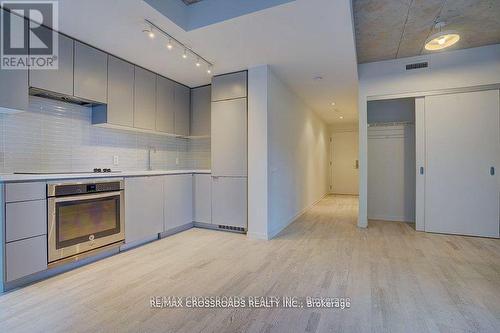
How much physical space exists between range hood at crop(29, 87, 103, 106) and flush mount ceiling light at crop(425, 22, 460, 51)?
424cm

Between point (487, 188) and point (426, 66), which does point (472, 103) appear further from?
point (487, 188)

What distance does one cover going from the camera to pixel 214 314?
187 centimetres

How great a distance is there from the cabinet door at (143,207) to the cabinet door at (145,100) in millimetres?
895

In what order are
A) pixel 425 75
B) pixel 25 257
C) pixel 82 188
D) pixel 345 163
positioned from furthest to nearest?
1. pixel 345 163
2. pixel 425 75
3. pixel 82 188
4. pixel 25 257

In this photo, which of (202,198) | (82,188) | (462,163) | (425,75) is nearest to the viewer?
(82,188)

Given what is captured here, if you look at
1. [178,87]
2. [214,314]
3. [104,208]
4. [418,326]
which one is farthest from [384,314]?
[178,87]

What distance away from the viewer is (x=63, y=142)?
3117mm

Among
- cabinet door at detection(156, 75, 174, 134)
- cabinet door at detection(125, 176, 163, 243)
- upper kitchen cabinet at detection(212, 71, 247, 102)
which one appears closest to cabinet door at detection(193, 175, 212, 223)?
cabinet door at detection(125, 176, 163, 243)

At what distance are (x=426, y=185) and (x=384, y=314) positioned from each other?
3.07 metres

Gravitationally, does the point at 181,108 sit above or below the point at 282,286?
above

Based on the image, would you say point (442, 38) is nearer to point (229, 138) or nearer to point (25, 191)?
point (229, 138)

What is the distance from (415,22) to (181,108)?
146 inches

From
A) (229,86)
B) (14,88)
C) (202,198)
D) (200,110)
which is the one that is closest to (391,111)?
(229,86)

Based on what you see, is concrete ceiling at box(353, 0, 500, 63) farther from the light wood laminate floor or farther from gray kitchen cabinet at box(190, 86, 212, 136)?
the light wood laminate floor
